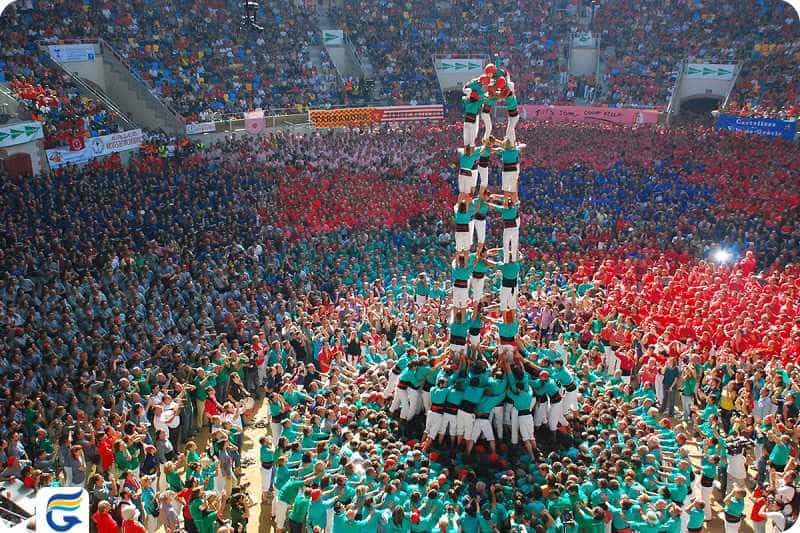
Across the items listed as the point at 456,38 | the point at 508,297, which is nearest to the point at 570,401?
the point at 508,297

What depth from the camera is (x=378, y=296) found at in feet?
61.3

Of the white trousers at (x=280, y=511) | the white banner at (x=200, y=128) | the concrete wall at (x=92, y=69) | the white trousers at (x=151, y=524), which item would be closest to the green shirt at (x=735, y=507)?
the white trousers at (x=280, y=511)

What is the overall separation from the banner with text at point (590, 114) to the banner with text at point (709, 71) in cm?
427

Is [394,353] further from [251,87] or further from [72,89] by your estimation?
[251,87]

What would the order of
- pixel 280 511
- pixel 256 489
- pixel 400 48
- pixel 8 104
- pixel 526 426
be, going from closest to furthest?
pixel 280 511 < pixel 526 426 < pixel 256 489 < pixel 8 104 < pixel 400 48

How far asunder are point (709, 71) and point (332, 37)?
2033 cm

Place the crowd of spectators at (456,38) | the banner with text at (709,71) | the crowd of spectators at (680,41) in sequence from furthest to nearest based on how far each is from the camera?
1. the crowd of spectators at (456,38)
2. the banner with text at (709,71)
3. the crowd of spectators at (680,41)

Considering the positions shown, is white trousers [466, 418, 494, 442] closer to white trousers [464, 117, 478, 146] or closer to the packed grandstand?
the packed grandstand

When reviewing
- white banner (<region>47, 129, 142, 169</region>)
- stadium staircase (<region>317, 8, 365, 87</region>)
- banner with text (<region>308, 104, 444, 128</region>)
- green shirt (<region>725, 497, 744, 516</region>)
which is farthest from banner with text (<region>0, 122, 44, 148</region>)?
green shirt (<region>725, 497, 744, 516</region>)

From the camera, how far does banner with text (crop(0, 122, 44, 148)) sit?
2236cm

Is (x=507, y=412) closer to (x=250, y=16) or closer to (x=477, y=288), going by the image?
(x=477, y=288)

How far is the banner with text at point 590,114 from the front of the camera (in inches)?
1407

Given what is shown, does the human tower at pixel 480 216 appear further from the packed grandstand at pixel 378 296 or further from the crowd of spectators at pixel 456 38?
the crowd of spectators at pixel 456 38

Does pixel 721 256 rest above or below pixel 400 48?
below
